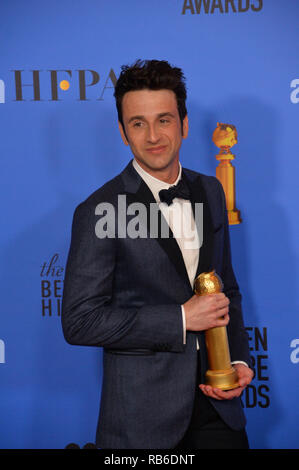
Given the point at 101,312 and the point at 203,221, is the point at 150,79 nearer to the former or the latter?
the point at 203,221

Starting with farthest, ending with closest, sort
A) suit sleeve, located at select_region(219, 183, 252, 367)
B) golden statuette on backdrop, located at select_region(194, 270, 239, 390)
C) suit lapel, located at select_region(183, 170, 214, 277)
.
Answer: suit sleeve, located at select_region(219, 183, 252, 367) < suit lapel, located at select_region(183, 170, 214, 277) < golden statuette on backdrop, located at select_region(194, 270, 239, 390)

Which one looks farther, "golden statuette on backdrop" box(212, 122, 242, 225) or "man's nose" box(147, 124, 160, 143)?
"golden statuette on backdrop" box(212, 122, 242, 225)

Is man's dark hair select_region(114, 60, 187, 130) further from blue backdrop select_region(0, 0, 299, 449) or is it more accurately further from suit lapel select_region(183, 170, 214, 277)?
blue backdrop select_region(0, 0, 299, 449)

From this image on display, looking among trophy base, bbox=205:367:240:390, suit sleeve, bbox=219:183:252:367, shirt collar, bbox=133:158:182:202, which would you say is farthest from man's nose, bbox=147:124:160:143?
trophy base, bbox=205:367:240:390

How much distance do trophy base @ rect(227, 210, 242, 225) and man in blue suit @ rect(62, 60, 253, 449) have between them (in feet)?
2.10

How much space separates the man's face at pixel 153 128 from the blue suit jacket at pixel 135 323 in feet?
0.24

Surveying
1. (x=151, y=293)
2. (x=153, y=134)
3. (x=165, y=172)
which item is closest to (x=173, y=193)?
(x=165, y=172)

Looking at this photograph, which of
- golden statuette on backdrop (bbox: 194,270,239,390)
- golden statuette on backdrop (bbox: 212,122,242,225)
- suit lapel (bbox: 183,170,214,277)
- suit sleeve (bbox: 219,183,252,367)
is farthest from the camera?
golden statuette on backdrop (bbox: 212,122,242,225)

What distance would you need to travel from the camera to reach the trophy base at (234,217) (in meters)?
2.28

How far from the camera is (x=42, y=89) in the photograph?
2.26 metres

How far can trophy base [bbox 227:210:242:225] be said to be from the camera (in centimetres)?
228

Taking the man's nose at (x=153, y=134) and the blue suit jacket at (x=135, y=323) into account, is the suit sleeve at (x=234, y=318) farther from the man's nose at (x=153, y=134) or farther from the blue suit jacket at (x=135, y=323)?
the man's nose at (x=153, y=134)

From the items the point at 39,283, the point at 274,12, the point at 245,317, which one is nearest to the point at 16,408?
the point at 39,283

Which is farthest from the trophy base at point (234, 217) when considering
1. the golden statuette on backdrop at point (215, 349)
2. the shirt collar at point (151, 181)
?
the golden statuette on backdrop at point (215, 349)
